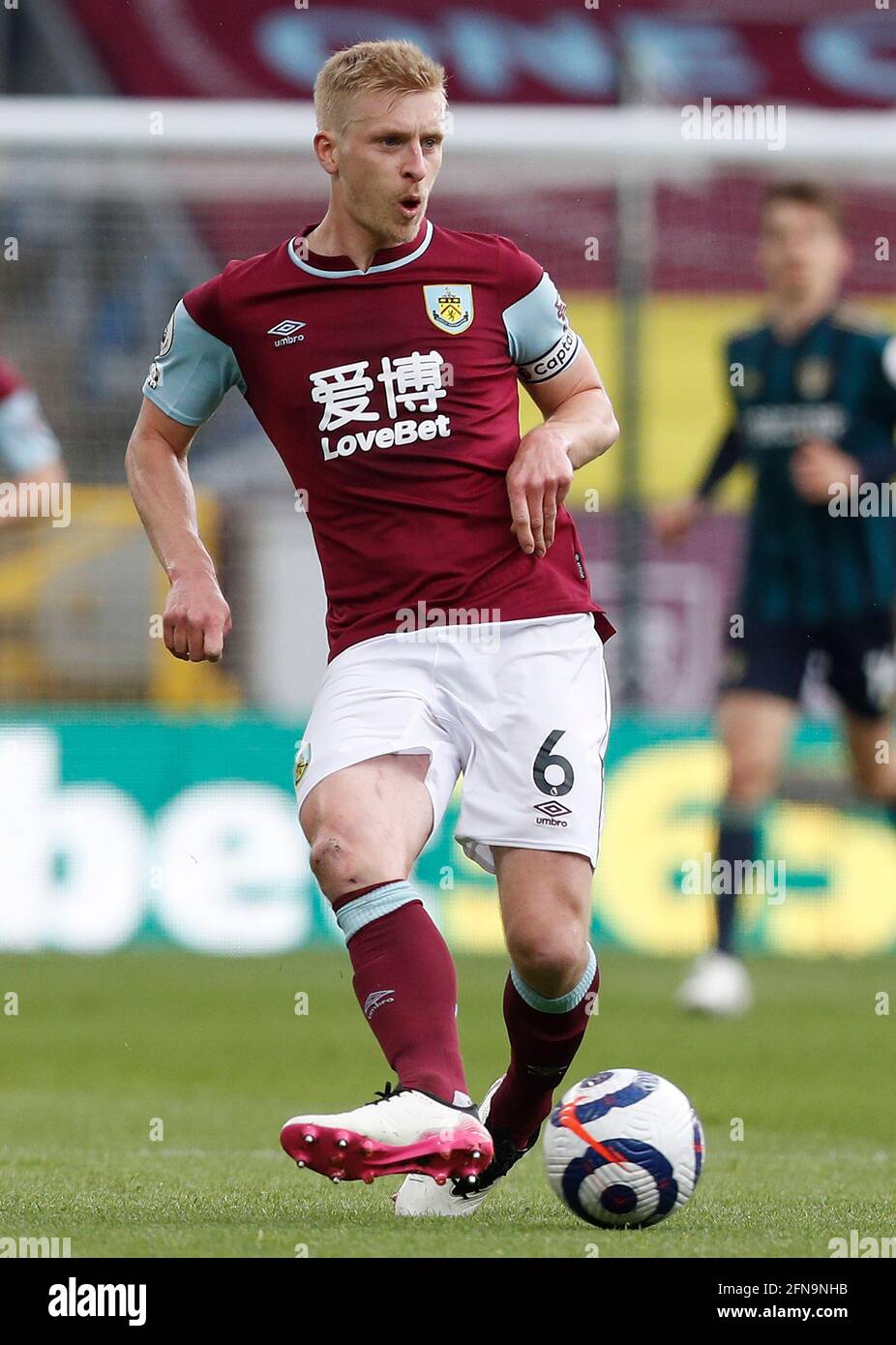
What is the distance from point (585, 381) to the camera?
4.53 metres

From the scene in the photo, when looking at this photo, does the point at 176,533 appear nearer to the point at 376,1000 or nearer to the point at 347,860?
the point at 347,860

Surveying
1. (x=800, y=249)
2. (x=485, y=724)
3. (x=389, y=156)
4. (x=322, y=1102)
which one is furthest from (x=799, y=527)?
(x=389, y=156)

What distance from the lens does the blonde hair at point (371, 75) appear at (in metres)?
4.09

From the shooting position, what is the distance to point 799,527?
9117mm

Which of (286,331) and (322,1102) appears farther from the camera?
(322,1102)

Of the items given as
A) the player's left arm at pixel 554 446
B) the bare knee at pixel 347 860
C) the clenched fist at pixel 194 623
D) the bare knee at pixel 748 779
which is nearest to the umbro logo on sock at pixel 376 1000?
the bare knee at pixel 347 860

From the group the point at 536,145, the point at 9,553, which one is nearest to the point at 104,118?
the point at 536,145

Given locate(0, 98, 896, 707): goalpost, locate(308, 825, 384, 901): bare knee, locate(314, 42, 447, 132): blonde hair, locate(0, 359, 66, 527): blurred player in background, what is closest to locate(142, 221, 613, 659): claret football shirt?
locate(314, 42, 447, 132): blonde hair

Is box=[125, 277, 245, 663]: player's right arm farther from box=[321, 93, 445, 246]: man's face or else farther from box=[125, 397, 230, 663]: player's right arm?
box=[321, 93, 445, 246]: man's face

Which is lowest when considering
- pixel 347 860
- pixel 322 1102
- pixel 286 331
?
pixel 322 1102

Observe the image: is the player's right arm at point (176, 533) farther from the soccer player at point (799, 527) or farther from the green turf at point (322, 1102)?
the soccer player at point (799, 527)

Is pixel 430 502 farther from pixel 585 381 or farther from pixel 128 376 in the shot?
pixel 128 376

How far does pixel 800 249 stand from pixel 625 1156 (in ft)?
17.9

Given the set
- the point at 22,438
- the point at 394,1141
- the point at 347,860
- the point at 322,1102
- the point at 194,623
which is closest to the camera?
the point at 394,1141
